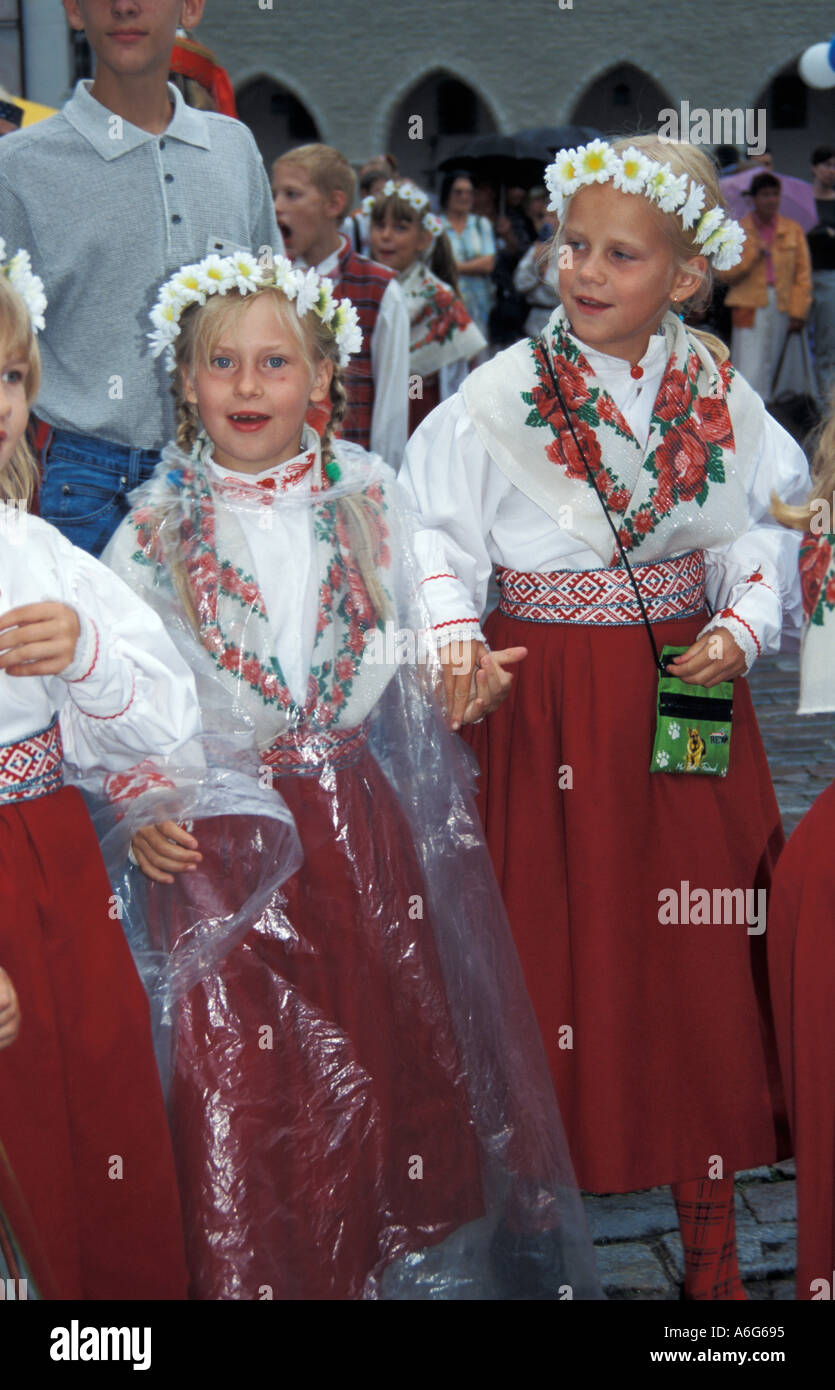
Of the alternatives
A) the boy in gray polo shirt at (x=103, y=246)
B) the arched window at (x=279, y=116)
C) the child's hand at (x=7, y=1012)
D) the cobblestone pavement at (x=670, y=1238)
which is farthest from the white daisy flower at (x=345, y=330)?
the arched window at (x=279, y=116)

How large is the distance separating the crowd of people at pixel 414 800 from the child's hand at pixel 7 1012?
0.38 feet

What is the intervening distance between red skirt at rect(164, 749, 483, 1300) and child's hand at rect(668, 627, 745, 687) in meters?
0.55

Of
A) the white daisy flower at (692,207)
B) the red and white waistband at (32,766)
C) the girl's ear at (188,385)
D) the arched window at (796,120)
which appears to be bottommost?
the red and white waistband at (32,766)

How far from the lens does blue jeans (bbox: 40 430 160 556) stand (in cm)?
315

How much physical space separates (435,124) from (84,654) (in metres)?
27.7

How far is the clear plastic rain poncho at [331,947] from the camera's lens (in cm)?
247

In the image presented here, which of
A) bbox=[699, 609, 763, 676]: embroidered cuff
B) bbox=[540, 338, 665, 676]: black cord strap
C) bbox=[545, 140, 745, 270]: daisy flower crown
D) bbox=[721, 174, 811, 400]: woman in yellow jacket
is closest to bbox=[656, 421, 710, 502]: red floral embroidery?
bbox=[540, 338, 665, 676]: black cord strap

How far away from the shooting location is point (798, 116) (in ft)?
89.4

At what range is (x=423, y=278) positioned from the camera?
787 cm

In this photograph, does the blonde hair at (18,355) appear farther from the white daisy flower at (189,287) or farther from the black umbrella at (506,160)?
the black umbrella at (506,160)

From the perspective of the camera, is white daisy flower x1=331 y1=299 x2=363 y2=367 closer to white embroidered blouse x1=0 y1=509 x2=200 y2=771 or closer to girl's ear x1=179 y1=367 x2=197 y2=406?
girl's ear x1=179 y1=367 x2=197 y2=406
